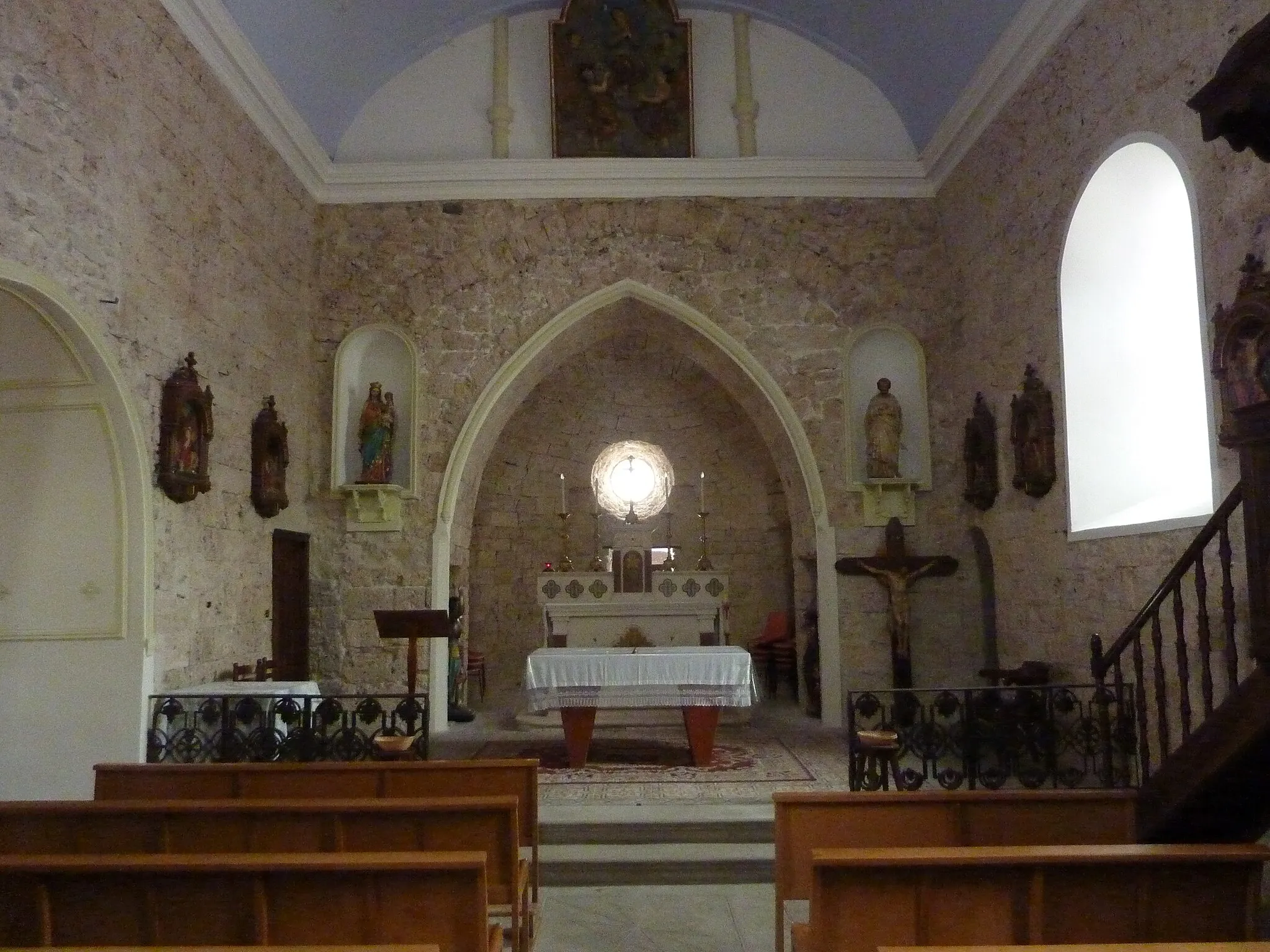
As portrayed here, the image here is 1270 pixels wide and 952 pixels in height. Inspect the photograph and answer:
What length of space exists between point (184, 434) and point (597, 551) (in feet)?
19.8

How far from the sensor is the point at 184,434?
6680mm

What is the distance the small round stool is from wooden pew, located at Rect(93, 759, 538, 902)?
6.46 feet

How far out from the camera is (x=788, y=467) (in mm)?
10188

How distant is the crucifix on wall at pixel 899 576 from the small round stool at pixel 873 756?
11.8 feet

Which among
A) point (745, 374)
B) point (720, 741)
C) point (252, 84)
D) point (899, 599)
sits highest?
point (252, 84)

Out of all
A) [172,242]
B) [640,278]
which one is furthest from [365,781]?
[640,278]

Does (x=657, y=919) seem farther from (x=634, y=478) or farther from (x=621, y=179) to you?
(x=634, y=478)

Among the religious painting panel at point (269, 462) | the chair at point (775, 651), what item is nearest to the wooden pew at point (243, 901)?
the religious painting panel at point (269, 462)

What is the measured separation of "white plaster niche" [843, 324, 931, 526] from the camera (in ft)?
31.0

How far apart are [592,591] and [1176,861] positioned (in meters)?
7.31

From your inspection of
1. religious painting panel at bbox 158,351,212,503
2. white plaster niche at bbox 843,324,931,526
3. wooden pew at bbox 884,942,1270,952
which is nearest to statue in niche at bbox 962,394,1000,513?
white plaster niche at bbox 843,324,931,526

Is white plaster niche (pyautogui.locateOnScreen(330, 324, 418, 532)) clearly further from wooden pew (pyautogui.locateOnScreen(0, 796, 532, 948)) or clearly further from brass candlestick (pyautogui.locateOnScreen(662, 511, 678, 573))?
wooden pew (pyautogui.locateOnScreen(0, 796, 532, 948))

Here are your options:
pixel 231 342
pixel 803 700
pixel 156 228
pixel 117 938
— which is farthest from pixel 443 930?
pixel 803 700

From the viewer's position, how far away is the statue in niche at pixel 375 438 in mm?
9336
